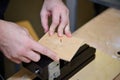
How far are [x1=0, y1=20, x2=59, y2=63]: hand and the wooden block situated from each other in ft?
0.14

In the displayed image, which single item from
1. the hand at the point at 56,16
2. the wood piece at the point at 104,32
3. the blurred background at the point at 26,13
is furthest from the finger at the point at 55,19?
the blurred background at the point at 26,13

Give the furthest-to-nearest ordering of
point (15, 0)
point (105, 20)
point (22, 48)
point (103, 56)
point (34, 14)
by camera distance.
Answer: point (34, 14) → point (15, 0) → point (105, 20) → point (103, 56) → point (22, 48)

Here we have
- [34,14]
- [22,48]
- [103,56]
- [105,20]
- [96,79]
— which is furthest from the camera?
[34,14]

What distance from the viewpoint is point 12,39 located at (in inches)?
33.4

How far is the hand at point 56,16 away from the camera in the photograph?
102 centimetres

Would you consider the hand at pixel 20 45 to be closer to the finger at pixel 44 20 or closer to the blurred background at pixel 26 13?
the finger at pixel 44 20

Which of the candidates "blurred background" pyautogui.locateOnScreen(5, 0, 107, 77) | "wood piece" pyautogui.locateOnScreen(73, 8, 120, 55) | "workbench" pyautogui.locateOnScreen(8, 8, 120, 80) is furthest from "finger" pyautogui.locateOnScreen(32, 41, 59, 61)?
"blurred background" pyautogui.locateOnScreen(5, 0, 107, 77)

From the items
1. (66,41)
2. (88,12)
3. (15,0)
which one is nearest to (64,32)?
(66,41)

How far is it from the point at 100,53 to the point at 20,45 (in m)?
0.36

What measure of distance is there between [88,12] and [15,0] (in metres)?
0.83

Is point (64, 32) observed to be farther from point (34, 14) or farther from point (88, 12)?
point (88, 12)

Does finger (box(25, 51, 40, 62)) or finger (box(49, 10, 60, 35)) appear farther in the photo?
finger (box(49, 10, 60, 35))

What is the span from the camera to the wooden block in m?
0.88

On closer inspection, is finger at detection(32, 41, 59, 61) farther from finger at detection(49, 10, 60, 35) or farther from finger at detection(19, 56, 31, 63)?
finger at detection(49, 10, 60, 35)
